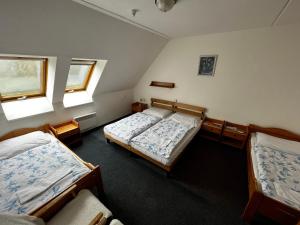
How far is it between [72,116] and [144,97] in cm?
216

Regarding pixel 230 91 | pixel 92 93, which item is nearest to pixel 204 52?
pixel 230 91

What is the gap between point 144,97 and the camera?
4.47 metres

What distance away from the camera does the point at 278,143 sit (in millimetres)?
2285

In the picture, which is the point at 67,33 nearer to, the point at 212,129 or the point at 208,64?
the point at 208,64

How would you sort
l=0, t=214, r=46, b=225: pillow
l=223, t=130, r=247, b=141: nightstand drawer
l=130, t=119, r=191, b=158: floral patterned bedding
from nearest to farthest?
l=0, t=214, r=46, b=225: pillow < l=130, t=119, r=191, b=158: floral patterned bedding < l=223, t=130, r=247, b=141: nightstand drawer

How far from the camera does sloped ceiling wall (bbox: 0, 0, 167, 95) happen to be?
4.60ft

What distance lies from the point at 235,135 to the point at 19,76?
14.1 feet

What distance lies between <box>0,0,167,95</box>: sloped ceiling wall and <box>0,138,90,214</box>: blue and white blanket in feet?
4.59

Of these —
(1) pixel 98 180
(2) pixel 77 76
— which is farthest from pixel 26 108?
(1) pixel 98 180

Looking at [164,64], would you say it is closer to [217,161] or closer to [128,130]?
[128,130]

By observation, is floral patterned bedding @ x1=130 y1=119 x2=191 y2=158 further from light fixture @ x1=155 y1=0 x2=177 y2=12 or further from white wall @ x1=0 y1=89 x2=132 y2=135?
light fixture @ x1=155 y1=0 x2=177 y2=12

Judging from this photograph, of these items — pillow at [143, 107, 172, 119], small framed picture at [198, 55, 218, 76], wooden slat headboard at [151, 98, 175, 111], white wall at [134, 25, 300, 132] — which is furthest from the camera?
wooden slat headboard at [151, 98, 175, 111]

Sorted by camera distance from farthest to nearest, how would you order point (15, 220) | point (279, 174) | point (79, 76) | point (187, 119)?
point (79, 76) < point (187, 119) < point (279, 174) < point (15, 220)

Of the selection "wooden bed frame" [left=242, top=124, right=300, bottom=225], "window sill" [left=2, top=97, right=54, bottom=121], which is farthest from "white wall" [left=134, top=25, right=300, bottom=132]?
"window sill" [left=2, top=97, right=54, bottom=121]
